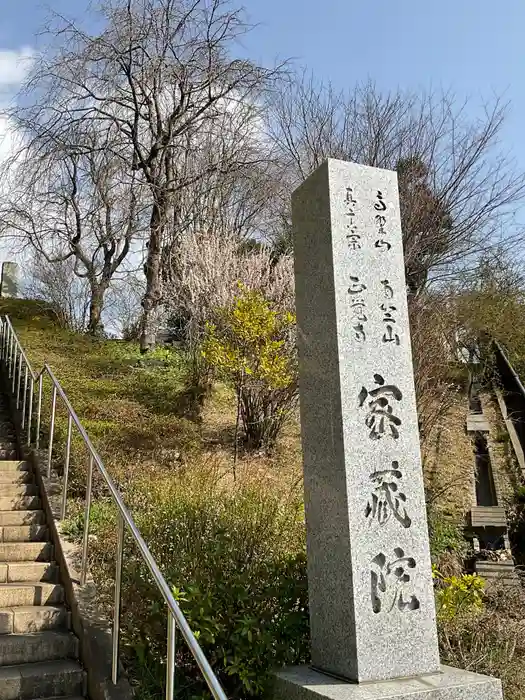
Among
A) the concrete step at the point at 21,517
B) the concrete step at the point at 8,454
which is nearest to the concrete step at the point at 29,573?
the concrete step at the point at 21,517

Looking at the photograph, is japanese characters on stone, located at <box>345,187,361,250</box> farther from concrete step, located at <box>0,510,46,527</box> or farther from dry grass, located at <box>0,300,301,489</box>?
concrete step, located at <box>0,510,46,527</box>

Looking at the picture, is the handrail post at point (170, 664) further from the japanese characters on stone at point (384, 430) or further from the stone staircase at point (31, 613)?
the stone staircase at point (31, 613)

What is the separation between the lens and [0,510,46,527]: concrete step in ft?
19.2

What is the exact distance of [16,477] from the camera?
21.9 ft

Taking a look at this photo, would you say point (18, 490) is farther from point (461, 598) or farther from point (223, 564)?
point (461, 598)

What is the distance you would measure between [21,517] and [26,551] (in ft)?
1.87

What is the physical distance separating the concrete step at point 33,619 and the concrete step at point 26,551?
0.65 m

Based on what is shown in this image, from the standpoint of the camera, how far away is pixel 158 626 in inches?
155

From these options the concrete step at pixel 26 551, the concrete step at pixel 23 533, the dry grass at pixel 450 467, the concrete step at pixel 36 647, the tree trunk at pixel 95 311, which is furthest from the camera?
the tree trunk at pixel 95 311

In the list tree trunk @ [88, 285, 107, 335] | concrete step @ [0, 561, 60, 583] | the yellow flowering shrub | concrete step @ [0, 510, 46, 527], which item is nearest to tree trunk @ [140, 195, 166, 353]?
tree trunk @ [88, 285, 107, 335]

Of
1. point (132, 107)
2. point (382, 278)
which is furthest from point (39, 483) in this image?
point (132, 107)

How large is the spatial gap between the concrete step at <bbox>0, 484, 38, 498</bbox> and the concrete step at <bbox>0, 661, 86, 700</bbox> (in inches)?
89.9

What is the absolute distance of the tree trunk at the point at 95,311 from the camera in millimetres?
15290

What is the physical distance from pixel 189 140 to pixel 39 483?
8531mm
